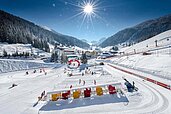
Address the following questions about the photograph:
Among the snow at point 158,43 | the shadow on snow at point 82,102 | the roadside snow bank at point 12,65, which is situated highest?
the snow at point 158,43

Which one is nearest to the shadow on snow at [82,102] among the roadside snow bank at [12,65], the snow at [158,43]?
the roadside snow bank at [12,65]

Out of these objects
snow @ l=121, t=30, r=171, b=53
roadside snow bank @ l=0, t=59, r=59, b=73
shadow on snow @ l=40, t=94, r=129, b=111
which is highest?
snow @ l=121, t=30, r=171, b=53

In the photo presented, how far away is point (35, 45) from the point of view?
160 meters

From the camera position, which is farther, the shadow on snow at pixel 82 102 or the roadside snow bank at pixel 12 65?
the roadside snow bank at pixel 12 65

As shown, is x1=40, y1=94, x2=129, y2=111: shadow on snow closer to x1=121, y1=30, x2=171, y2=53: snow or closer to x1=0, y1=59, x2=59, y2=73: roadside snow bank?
x1=0, y1=59, x2=59, y2=73: roadside snow bank

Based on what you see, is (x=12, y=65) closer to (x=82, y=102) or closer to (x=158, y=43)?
(x=82, y=102)

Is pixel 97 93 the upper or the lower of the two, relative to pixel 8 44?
lower

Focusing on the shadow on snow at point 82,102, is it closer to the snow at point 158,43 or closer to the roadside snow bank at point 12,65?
the roadside snow bank at point 12,65

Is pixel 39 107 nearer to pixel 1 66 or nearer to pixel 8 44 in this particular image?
pixel 1 66

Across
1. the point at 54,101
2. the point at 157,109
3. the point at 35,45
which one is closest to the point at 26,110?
the point at 54,101

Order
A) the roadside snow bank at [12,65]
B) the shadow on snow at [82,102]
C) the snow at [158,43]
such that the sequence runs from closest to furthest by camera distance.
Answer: the shadow on snow at [82,102], the roadside snow bank at [12,65], the snow at [158,43]

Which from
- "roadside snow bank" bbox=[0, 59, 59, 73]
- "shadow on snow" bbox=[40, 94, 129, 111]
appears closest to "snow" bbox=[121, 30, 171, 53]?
"roadside snow bank" bbox=[0, 59, 59, 73]

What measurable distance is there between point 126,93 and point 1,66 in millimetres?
56610

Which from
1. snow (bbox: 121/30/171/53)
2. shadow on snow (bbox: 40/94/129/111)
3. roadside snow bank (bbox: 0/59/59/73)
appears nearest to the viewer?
shadow on snow (bbox: 40/94/129/111)
